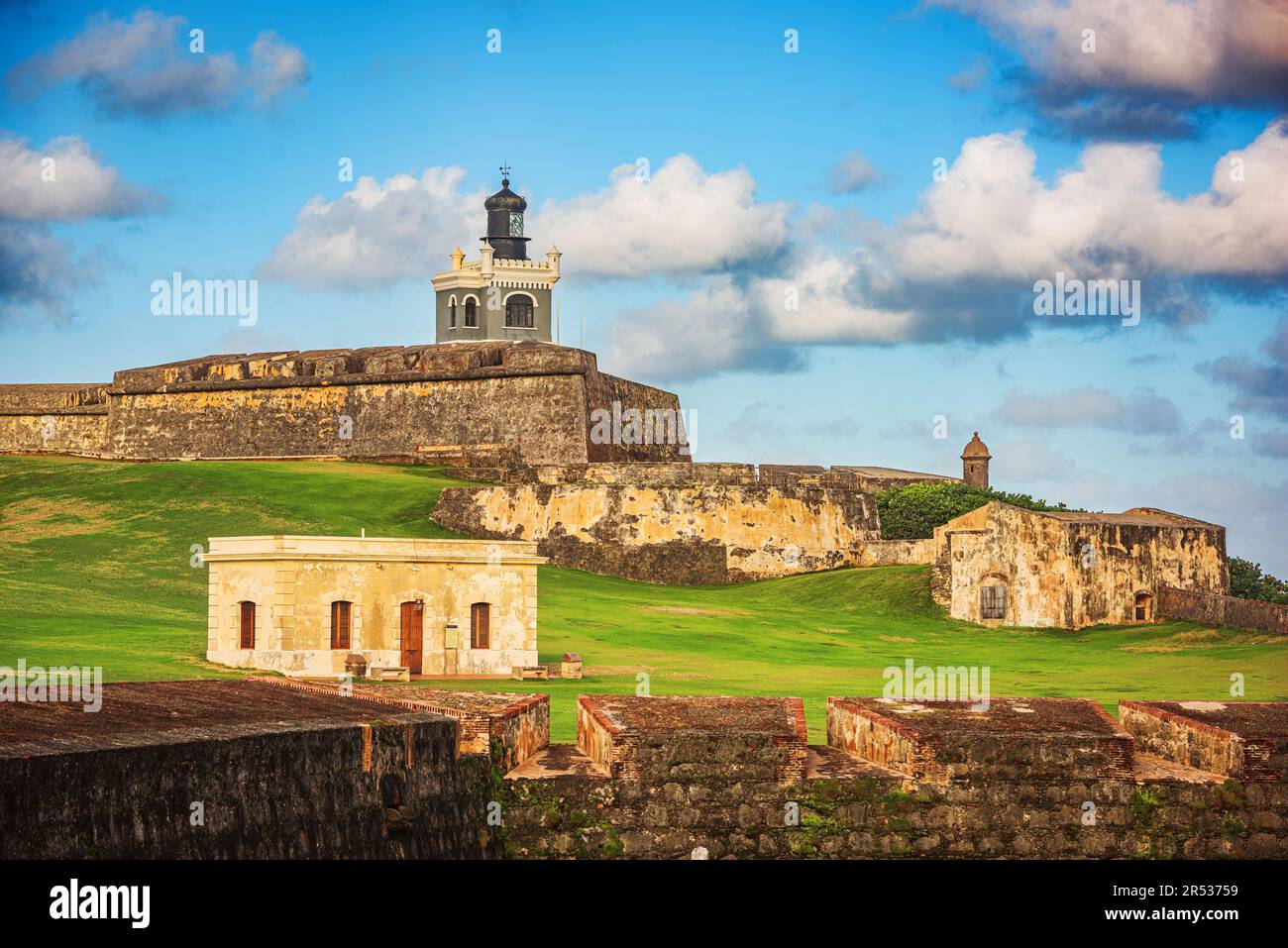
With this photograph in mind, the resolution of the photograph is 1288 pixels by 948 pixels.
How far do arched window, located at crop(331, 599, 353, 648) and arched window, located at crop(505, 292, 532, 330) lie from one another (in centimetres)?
7223

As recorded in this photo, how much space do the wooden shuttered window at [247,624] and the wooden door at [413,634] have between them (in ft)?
8.84

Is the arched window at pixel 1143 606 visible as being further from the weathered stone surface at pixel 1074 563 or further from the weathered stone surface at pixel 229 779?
the weathered stone surface at pixel 229 779

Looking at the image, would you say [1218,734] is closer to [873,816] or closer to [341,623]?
[873,816]

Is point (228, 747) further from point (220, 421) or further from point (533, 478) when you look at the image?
point (220, 421)

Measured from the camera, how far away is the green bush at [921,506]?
69.7m

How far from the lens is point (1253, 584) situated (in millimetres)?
65875

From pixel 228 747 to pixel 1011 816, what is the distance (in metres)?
6.92

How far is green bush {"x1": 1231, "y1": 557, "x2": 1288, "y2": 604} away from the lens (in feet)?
211

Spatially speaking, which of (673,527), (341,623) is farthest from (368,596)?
(673,527)

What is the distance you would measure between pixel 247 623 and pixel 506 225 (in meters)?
79.4

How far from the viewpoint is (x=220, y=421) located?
2739 inches

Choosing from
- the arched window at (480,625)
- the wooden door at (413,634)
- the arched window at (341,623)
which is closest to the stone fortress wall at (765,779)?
the arched window at (341,623)

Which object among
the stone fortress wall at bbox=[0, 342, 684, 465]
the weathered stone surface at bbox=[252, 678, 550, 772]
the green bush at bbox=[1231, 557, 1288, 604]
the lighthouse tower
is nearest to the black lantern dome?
the lighthouse tower
